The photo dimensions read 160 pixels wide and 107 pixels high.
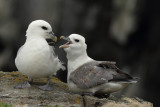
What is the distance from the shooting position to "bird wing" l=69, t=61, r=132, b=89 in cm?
703

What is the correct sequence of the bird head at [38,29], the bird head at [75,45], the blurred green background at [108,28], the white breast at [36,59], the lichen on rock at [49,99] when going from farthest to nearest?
the blurred green background at [108,28]
the bird head at [38,29]
the bird head at [75,45]
the white breast at [36,59]
the lichen on rock at [49,99]

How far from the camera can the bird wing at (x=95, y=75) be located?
7031 mm

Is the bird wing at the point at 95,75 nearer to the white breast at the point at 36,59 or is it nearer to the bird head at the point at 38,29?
the white breast at the point at 36,59

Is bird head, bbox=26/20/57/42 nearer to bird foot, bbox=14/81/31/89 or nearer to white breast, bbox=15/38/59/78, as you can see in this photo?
white breast, bbox=15/38/59/78

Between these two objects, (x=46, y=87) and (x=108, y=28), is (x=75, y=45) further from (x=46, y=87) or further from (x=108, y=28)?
(x=108, y=28)

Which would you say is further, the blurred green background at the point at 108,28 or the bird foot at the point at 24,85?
the blurred green background at the point at 108,28

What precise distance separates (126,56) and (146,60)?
2.08 feet

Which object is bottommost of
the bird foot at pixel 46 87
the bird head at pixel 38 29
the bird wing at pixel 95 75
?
the bird foot at pixel 46 87

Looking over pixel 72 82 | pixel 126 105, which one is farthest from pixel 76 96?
pixel 126 105

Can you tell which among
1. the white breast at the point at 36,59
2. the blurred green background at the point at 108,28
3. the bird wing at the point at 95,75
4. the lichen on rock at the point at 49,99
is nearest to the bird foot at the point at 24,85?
the lichen on rock at the point at 49,99

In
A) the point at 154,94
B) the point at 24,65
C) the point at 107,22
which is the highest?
the point at 107,22

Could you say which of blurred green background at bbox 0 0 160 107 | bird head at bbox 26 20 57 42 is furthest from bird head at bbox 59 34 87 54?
blurred green background at bbox 0 0 160 107

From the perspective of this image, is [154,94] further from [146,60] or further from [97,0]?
[97,0]

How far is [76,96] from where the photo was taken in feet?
23.4
